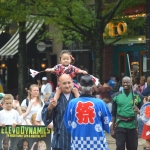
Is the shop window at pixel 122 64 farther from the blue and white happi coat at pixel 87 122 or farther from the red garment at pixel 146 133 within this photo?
the blue and white happi coat at pixel 87 122

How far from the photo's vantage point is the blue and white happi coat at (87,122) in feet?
24.4

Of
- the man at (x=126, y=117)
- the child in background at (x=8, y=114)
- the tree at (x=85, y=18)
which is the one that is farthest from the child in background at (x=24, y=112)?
the tree at (x=85, y=18)

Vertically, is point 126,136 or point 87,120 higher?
point 87,120

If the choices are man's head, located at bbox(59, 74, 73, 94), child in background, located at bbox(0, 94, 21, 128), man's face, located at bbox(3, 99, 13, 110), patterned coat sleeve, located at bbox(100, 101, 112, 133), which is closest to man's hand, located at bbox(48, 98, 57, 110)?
man's head, located at bbox(59, 74, 73, 94)

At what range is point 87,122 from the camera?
750 cm

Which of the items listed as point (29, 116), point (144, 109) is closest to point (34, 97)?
point (29, 116)

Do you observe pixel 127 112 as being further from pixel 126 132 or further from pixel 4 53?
pixel 4 53

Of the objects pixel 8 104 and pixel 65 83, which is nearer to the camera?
pixel 65 83

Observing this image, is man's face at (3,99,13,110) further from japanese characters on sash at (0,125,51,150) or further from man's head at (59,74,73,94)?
man's head at (59,74,73,94)

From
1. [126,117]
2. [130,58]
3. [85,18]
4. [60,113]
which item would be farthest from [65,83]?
[130,58]

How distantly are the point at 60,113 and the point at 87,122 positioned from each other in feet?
2.40

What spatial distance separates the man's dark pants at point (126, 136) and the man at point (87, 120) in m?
3.83

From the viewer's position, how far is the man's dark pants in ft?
37.3

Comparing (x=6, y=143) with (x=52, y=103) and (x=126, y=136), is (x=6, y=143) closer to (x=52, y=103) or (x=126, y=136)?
(x=126, y=136)
